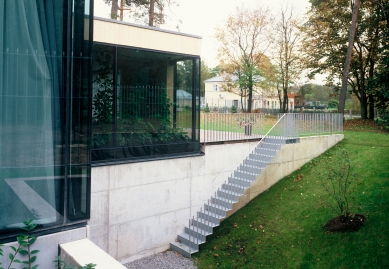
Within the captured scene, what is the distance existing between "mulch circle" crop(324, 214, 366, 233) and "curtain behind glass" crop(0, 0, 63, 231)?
6386 mm

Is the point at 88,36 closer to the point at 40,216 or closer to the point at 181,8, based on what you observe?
the point at 40,216

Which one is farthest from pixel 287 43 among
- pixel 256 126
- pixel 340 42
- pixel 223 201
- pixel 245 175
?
pixel 223 201

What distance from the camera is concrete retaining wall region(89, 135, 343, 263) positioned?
25.2ft

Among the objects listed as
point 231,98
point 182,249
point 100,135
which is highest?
point 231,98

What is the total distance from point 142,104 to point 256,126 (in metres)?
4.54

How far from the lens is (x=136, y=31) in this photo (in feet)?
26.9

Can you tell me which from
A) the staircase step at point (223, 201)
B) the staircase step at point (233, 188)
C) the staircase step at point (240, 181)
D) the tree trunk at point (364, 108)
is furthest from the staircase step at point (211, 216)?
the tree trunk at point (364, 108)

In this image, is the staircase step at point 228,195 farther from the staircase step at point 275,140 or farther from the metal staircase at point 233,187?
the staircase step at point 275,140

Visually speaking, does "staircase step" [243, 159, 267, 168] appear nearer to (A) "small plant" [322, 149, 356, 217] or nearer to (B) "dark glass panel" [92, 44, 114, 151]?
(A) "small plant" [322, 149, 356, 217]

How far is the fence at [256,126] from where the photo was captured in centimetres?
1036

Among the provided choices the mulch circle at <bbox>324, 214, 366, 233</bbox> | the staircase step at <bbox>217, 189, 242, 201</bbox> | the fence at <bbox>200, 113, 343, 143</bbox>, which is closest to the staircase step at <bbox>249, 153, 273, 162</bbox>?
the fence at <bbox>200, 113, 343, 143</bbox>

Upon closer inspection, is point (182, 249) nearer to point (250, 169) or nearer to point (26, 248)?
point (250, 169)

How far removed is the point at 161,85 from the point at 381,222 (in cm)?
618

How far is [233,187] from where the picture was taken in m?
9.95
